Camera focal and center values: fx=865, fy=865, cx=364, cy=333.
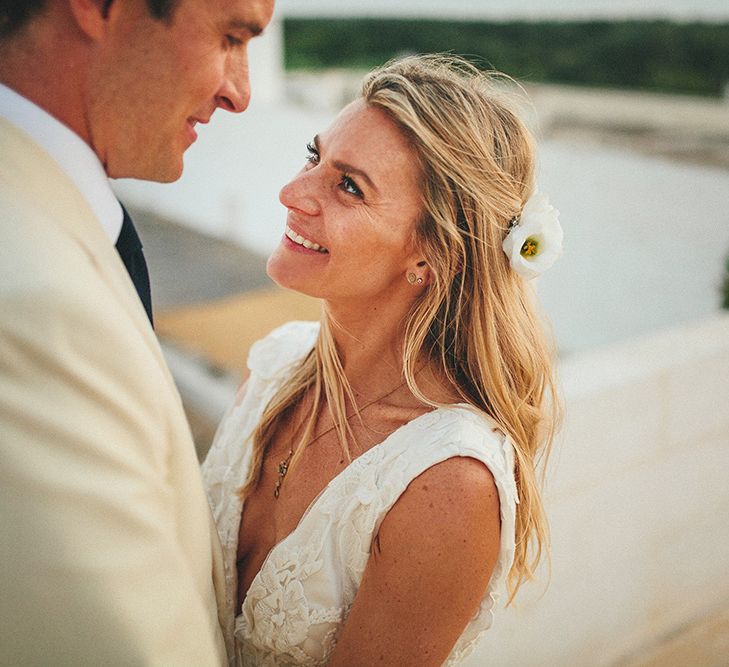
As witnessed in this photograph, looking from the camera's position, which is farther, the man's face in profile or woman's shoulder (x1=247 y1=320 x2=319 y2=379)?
woman's shoulder (x1=247 y1=320 x2=319 y2=379)

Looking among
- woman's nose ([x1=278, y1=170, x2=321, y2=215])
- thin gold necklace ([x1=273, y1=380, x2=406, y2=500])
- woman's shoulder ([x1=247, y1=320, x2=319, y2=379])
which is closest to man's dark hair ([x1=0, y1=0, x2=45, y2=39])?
woman's nose ([x1=278, y1=170, x2=321, y2=215])

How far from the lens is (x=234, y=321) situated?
685 cm

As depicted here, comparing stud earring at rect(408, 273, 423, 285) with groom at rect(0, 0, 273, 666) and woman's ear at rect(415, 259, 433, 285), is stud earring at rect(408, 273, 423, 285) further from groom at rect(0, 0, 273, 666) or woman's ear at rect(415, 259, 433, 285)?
groom at rect(0, 0, 273, 666)

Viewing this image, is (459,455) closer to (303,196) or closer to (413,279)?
(413,279)

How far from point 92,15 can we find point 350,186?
73cm

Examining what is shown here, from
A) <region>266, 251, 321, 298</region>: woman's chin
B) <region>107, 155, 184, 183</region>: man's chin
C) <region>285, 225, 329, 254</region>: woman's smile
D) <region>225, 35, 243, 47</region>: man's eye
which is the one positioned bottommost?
<region>266, 251, 321, 298</region>: woman's chin

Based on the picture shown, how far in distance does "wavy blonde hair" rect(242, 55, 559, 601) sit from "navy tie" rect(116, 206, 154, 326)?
550 millimetres

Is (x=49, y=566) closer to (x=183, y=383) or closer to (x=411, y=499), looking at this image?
(x=411, y=499)

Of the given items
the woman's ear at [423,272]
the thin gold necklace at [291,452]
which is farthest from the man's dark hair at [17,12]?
the thin gold necklace at [291,452]

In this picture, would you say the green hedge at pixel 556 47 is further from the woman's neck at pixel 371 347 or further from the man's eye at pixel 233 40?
the man's eye at pixel 233 40

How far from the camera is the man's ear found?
1.00m

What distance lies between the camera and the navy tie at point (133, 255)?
1.27 m

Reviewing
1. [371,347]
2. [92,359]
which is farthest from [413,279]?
[92,359]

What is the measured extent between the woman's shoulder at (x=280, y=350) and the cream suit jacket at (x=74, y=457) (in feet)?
3.60
